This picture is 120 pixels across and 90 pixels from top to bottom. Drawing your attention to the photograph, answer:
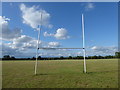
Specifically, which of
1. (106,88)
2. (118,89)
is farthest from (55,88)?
(118,89)

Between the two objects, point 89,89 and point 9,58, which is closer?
point 89,89

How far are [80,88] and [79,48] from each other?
14.7 ft

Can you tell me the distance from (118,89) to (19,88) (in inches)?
133

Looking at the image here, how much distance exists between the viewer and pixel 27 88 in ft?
15.2

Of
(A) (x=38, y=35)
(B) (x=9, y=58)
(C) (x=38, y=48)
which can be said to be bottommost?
(B) (x=9, y=58)

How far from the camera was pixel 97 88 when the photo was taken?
4531 millimetres

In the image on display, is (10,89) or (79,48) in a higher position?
(79,48)

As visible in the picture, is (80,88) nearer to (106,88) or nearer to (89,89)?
(89,89)

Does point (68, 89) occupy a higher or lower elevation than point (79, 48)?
lower

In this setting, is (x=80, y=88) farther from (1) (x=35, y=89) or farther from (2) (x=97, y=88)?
(1) (x=35, y=89)

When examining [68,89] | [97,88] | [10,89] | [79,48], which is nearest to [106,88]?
[97,88]

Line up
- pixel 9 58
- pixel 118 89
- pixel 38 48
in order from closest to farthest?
pixel 118 89, pixel 38 48, pixel 9 58

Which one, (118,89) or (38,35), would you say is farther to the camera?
(38,35)

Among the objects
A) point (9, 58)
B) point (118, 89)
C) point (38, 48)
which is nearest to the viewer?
point (118, 89)
